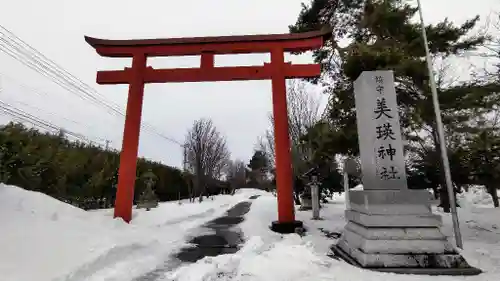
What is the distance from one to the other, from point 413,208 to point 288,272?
2.67m

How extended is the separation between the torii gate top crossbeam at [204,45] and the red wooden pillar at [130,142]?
1.42 ft

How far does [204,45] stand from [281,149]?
4374 mm

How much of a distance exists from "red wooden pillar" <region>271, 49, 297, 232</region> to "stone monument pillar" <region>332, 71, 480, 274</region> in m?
2.11

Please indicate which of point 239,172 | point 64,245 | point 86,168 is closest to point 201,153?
point 86,168

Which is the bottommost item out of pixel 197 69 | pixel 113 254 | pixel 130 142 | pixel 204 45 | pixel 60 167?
pixel 113 254

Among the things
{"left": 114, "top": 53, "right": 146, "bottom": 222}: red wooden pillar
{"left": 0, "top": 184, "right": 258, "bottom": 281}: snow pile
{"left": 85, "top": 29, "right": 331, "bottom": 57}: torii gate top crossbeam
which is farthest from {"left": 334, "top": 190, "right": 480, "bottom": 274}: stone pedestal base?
{"left": 114, "top": 53, "right": 146, "bottom": 222}: red wooden pillar

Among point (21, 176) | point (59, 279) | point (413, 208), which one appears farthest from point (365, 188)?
point (21, 176)

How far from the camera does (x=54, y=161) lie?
10.8m

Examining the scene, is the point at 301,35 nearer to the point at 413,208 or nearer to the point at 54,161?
the point at 413,208

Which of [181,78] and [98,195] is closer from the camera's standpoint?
[181,78]

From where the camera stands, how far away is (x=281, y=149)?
8234 mm

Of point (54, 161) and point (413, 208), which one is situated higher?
point (54, 161)

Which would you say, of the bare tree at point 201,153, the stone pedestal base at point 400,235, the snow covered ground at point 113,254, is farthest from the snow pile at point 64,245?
the bare tree at point 201,153

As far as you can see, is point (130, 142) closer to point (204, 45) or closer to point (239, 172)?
point (204, 45)
